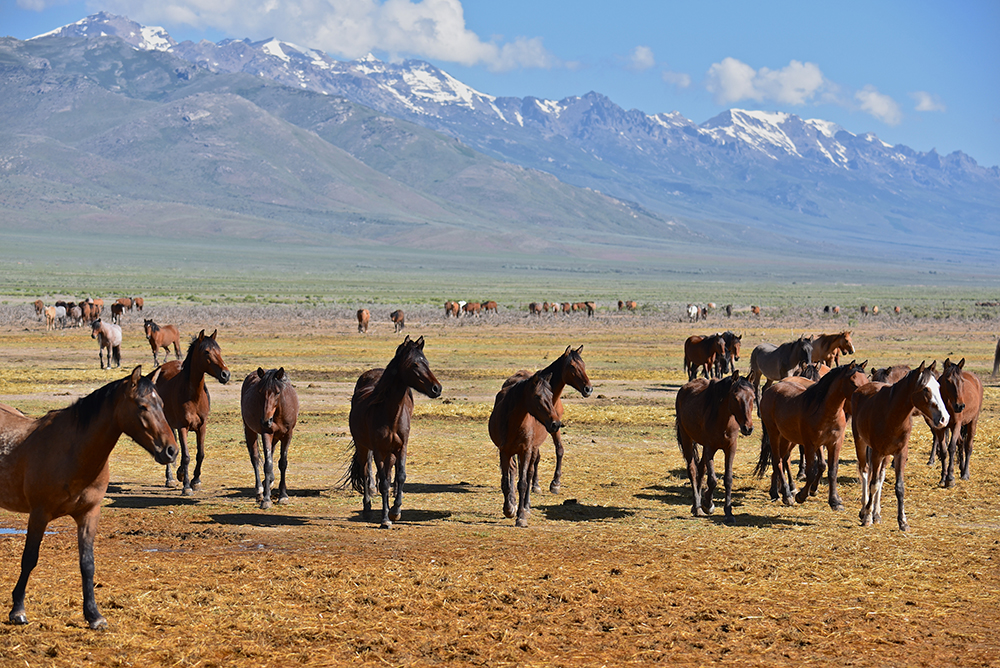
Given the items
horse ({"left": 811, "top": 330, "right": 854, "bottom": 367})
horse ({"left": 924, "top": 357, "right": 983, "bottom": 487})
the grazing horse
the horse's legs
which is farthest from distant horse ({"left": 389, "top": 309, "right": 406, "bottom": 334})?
the horse's legs

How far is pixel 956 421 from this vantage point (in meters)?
15.6

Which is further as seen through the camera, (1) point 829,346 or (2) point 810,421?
(1) point 829,346

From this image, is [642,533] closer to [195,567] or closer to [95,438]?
[195,567]

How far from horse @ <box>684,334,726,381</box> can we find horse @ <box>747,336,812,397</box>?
183 centimetres

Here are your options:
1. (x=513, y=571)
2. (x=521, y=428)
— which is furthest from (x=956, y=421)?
(x=513, y=571)

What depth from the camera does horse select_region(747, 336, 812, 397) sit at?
1013 inches

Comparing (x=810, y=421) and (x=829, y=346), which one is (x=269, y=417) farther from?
(x=829, y=346)

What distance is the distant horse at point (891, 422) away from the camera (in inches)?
502

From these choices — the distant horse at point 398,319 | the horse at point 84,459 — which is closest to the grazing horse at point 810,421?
the horse at point 84,459

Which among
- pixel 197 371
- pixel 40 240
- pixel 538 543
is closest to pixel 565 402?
pixel 197 371

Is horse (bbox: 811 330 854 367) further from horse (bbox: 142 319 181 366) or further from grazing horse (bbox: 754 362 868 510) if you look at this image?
horse (bbox: 142 319 181 366)

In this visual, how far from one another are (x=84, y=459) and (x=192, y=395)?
6.97 metres

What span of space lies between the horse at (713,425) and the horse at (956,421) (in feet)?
9.34

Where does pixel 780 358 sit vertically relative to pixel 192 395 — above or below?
above
